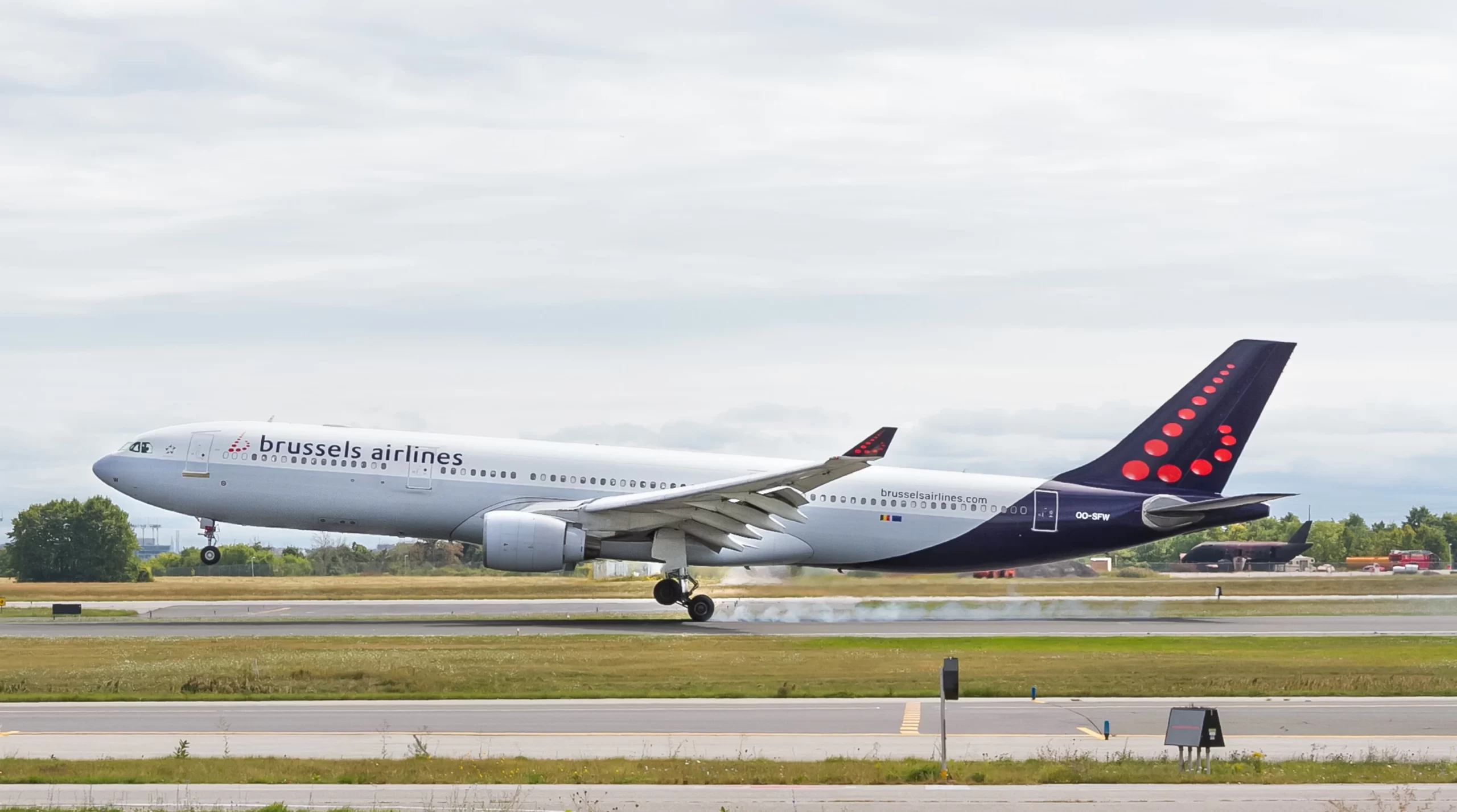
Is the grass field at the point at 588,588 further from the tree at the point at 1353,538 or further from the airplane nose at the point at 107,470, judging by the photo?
A: the tree at the point at 1353,538

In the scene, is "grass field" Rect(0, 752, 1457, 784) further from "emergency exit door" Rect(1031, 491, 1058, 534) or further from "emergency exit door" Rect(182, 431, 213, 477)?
"emergency exit door" Rect(1031, 491, 1058, 534)

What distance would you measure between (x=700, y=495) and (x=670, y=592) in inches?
161

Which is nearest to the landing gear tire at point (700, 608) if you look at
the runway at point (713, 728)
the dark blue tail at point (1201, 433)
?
the dark blue tail at point (1201, 433)

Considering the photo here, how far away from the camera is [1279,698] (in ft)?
69.5

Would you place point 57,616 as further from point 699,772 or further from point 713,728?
point 699,772

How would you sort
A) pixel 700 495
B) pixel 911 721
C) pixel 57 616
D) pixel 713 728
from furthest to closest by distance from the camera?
pixel 57 616
pixel 700 495
pixel 911 721
pixel 713 728

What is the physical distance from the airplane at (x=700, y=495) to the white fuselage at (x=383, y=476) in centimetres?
4

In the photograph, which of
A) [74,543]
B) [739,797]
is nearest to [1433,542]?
[74,543]

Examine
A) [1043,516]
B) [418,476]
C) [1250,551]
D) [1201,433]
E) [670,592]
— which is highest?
[1201,433]

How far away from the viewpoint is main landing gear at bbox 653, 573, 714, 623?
118 feet

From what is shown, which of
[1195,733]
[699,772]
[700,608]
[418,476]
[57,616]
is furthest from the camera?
[57,616]

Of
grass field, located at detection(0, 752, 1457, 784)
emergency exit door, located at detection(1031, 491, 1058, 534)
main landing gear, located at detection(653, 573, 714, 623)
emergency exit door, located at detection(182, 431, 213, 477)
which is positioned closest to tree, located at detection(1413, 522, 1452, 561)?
emergency exit door, located at detection(1031, 491, 1058, 534)

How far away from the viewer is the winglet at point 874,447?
31.3 meters

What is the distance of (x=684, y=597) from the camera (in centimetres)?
3641
